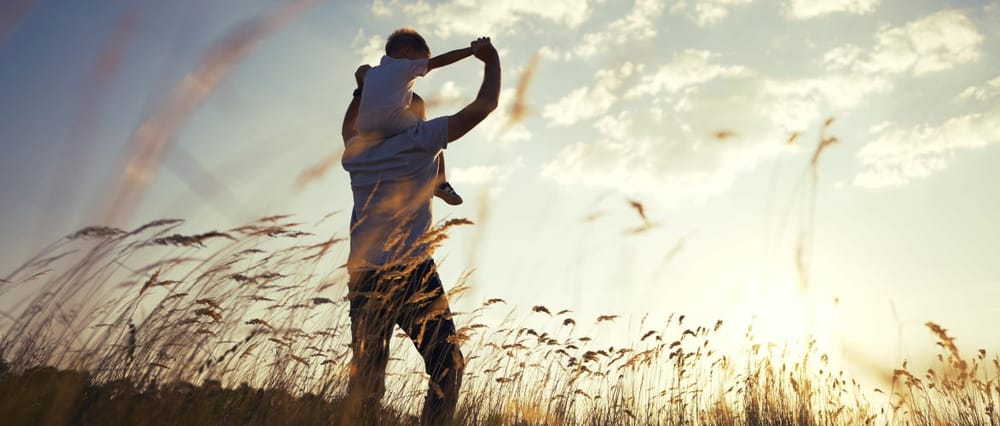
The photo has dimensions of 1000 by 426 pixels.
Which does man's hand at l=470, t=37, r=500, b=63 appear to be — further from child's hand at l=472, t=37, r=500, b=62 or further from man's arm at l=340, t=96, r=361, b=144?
man's arm at l=340, t=96, r=361, b=144

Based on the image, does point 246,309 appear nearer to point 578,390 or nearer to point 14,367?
point 14,367

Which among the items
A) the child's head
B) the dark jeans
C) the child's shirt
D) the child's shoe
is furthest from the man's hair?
the dark jeans

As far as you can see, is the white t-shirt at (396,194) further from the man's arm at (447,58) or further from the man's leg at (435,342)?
the man's arm at (447,58)

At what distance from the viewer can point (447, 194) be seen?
3.15 metres

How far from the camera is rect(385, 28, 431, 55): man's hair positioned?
297 centimetres

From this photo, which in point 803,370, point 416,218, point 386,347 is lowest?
point 386,347

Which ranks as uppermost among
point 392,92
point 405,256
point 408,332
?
point 392,92

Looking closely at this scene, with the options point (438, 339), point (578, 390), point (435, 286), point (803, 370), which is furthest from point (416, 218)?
point (803, 370)

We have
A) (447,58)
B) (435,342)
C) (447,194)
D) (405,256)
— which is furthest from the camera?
(447,194)

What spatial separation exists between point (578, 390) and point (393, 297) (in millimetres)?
2151

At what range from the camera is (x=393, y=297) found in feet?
9.38

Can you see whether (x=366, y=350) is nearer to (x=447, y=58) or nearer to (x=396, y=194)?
(x=396, y=194)

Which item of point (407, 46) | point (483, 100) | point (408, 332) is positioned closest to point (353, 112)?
point (407, 46)

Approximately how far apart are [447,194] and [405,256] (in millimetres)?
545
